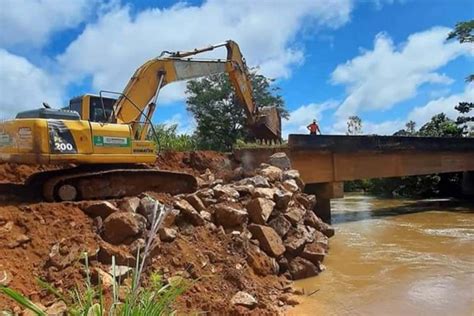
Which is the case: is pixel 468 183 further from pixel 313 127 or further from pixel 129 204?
pixel 129 204

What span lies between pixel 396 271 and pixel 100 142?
613 cm

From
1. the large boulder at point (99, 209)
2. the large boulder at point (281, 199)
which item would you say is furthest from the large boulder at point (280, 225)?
the large boulder at point (99, 209)

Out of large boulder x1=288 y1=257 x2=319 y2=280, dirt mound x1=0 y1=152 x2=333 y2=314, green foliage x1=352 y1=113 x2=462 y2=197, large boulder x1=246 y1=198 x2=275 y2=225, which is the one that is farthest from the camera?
green foliage x1=352 y1=113 x2=462 y2=197

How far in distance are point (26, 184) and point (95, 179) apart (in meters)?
1.39

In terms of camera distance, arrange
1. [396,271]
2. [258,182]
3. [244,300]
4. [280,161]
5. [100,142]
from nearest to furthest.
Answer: [244,300], [100,142], [396,271], [258,182], [280,161]

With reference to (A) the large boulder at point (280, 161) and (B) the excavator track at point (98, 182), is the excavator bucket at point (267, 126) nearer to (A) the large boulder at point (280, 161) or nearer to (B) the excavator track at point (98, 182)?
(A) the large boulder at point (280, 161)

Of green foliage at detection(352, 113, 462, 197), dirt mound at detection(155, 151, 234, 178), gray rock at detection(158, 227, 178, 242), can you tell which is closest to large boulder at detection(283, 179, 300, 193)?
dirt mound at detection(155, 151, 234, 178)

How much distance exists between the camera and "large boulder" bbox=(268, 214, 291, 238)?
8.38m

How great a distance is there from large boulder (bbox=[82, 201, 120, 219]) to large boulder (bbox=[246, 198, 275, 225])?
2.71 m

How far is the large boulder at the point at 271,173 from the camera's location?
410 inches

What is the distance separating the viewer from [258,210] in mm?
8188

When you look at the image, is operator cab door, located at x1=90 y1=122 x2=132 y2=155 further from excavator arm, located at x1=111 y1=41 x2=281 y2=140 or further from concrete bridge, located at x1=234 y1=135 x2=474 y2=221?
concrete bridge, located at x1=234 y1=135 x2=474 y2=221

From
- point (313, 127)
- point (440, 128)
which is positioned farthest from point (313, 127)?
point (440, 128)

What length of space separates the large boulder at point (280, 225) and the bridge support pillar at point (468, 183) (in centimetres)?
1915
